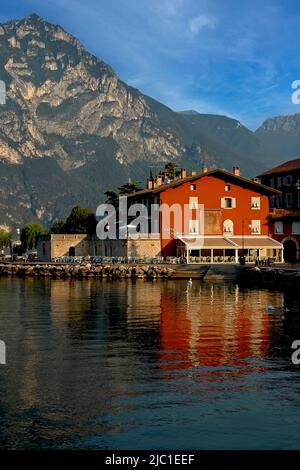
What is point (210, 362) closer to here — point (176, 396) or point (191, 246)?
point (176, 396)

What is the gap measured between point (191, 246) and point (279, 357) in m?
50.3

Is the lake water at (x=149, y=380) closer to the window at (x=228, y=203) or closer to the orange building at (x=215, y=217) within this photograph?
the orange building at (x=215, y=217)

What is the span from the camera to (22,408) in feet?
55.3

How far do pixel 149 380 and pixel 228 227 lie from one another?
58904 mm

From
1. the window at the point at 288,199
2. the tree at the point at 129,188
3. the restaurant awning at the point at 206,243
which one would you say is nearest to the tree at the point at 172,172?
the tree at the point at 129,188

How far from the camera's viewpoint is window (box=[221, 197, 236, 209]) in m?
77.6

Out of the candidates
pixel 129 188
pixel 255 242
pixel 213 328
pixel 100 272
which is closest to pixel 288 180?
pixel 255 242

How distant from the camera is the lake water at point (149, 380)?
15008 mm

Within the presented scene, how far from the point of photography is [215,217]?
7700cm

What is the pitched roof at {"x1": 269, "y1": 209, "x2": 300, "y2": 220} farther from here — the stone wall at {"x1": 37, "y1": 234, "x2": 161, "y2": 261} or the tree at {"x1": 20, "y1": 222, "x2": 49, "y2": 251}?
the tree at {"x1": 20, "y1": 222, "x2": 49, "y2": 251}

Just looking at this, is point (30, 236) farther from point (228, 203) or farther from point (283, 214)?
point (283, 214)

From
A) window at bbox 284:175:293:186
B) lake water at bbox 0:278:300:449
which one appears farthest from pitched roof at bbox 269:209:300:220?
lake water at bbox 0:278:300:449
